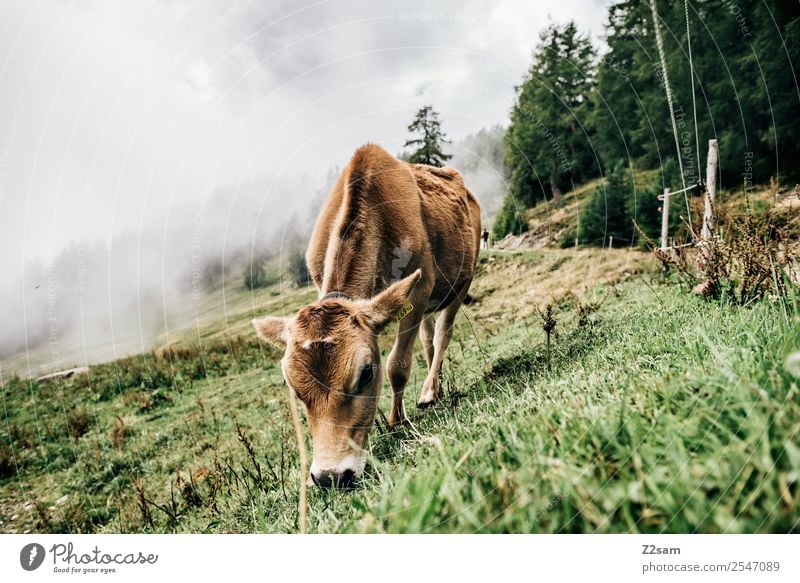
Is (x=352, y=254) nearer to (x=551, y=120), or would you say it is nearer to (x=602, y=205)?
(x=551, y=120)

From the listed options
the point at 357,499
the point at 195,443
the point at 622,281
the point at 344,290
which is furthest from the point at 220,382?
the point at 622,281

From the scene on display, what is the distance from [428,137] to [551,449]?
10.9ft

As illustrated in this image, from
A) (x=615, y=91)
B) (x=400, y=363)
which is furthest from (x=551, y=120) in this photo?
(x=400, y=363)

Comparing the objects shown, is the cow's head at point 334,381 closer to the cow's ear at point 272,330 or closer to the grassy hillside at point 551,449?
the grassy hillside at point 551,449

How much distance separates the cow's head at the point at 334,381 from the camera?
2670 mm

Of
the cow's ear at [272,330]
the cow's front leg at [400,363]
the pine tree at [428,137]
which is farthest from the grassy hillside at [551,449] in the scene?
the pine tree at [428,137]

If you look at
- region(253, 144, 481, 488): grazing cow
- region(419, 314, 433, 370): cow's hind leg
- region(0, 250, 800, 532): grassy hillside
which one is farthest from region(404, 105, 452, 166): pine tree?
region(419, 314, 433, 370): cow's hind leg

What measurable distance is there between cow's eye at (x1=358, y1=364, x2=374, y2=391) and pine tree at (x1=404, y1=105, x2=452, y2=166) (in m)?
2.44

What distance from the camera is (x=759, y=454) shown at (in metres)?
1.24

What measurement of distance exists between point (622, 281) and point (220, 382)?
8.32m

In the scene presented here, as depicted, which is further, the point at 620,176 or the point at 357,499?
the point at 620,176

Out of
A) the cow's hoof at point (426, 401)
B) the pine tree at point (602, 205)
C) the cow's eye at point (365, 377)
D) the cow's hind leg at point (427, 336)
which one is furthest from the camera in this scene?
the cow's hind leg at point (427, 336)
